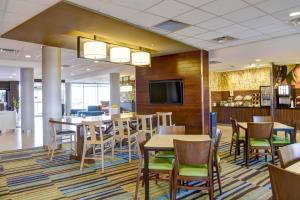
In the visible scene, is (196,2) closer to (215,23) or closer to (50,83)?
(215,23)

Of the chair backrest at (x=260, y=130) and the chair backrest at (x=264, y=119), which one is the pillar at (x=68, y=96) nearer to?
the chair backrest at (x=264, y=119)

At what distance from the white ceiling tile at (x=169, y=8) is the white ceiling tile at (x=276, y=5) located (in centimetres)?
113

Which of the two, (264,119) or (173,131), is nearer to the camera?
(173,131)

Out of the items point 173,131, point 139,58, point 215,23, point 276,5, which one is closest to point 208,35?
point 215,23

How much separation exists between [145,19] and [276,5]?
2105 millimetres

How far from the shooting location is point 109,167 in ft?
15.8

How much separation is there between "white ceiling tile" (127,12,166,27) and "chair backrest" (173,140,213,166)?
2284 millimetres

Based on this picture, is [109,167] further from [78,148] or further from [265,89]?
[265,89]

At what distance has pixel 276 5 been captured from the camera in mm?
3699

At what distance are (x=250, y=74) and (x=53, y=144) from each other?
931cm

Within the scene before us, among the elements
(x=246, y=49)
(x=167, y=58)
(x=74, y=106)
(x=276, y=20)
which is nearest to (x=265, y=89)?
(x=246, y=49)

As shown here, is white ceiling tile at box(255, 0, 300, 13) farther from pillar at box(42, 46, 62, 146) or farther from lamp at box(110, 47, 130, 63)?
pillar at box(42, 46, 62, 146)

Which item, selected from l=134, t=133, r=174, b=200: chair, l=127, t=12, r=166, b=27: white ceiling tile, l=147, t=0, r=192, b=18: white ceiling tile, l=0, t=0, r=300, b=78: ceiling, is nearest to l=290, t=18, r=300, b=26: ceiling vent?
l=0, t=0, r=300, b=78: ceiling

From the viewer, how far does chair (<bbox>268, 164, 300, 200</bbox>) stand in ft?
4.70
